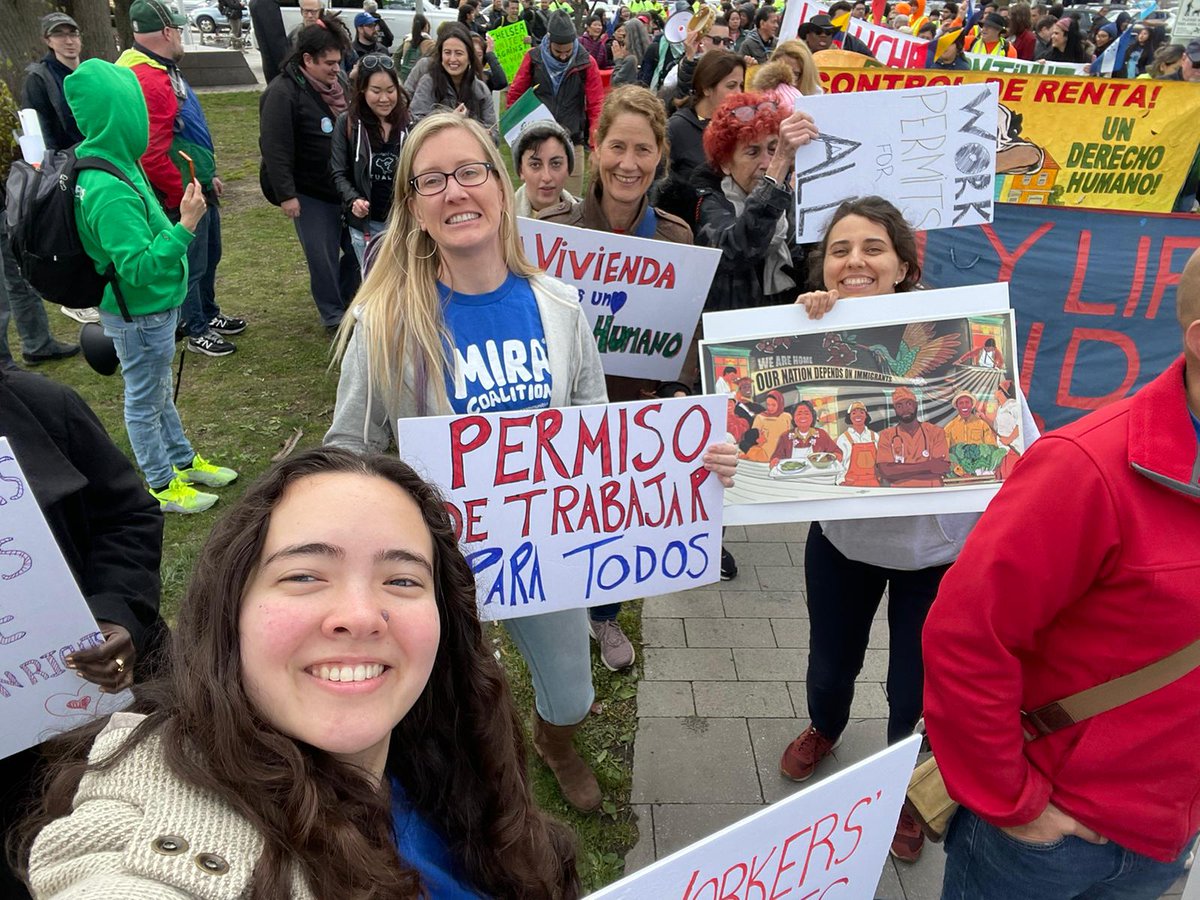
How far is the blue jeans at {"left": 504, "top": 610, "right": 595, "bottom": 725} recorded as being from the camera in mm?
2295

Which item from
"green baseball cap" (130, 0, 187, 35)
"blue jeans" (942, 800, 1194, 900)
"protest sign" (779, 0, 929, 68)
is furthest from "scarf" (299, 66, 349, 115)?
"blue jeans" (942, 800, 1194, 900)

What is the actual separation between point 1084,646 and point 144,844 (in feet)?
4.80

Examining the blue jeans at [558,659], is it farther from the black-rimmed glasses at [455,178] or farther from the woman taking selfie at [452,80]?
the woman taking selfie at [452,80]

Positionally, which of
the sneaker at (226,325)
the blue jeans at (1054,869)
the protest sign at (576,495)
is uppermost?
the protest sign at (576,495)

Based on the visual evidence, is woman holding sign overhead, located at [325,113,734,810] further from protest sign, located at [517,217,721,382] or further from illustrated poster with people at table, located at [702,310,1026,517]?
protest sign, located at [517,217,721,382]

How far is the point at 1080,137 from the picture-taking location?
14.8 feet

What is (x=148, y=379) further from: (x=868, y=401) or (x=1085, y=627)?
(x=1085, y=627)

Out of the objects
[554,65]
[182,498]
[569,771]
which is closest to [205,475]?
[182,498]

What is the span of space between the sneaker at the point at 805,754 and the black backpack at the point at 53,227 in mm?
3396

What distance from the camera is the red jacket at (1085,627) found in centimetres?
129

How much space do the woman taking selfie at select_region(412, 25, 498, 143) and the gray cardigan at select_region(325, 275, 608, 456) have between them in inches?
193

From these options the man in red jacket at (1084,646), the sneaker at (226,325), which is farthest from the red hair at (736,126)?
the sneaker at (226,325)

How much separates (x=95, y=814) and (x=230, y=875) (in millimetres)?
161

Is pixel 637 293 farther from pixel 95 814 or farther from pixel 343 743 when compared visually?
pixel 95 814
